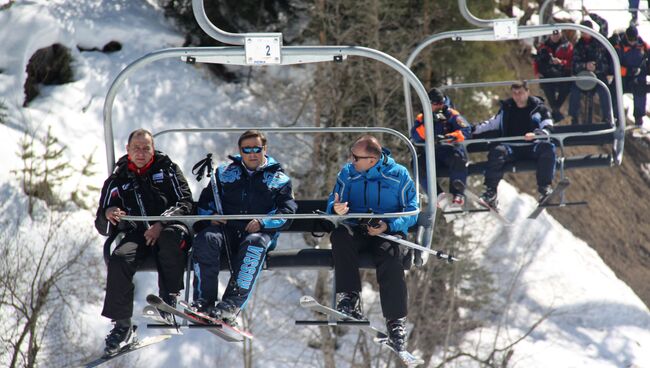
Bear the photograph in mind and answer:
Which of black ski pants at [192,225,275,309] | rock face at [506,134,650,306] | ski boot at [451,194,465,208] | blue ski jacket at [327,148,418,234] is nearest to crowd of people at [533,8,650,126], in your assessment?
→ ski boot at [451,194,465,208]

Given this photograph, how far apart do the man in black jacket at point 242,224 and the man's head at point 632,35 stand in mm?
7708

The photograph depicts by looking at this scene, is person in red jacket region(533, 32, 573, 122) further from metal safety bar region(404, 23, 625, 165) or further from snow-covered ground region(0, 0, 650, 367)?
snow-covered ground region(0, 0, 650, 367)

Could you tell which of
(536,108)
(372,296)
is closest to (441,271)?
(372,296)

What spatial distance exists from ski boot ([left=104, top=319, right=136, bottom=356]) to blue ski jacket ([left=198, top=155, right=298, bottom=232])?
863 millimetres

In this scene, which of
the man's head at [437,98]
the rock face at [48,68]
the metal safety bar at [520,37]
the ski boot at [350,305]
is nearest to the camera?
the ski boot at [350,305]

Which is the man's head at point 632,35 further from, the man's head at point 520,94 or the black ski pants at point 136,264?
the black ski pants at point 136,264

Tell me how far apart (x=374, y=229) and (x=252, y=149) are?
935 mm

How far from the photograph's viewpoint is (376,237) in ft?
26.9

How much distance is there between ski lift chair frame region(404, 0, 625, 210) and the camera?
10.0 m

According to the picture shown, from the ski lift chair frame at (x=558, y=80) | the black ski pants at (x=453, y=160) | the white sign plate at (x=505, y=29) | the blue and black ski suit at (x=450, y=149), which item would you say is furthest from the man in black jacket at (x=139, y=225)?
the black ski pants at (x=453, y=160)

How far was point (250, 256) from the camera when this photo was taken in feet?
25.9

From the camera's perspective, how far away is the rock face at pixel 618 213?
2562 centimetres

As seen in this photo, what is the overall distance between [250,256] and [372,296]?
14548mm

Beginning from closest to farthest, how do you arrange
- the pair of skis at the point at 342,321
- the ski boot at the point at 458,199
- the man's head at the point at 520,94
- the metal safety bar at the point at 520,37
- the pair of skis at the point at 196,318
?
the pair of skis at the point at 196,318 → the pair of skis at the point at 342,321 → the metal safety bar at the point at 520,37 → the ski boot at the point at 458,199 → the man's head at the point at 520,94
